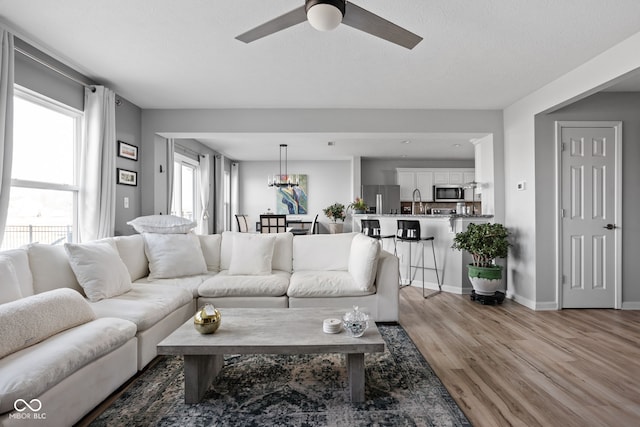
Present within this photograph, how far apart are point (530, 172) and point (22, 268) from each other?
15.7 ft

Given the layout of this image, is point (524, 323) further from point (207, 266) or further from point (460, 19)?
point (207, 266)

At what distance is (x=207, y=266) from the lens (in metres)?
3.71

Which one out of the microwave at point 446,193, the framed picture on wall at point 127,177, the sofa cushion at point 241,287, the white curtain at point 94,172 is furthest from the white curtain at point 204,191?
the microwave at point 446,193

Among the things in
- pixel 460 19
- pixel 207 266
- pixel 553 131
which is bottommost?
pixel 207 266

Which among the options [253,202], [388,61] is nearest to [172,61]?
[388,61]

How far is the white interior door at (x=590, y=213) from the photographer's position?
371cm

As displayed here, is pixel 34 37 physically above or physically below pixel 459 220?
above

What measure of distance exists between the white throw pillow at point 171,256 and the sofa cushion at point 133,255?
6 cm

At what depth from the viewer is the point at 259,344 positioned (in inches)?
70.0

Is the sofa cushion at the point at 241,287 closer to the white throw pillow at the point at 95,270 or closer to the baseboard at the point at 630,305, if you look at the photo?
the white throw pillow at the point at 95,270

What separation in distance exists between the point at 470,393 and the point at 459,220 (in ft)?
9.47

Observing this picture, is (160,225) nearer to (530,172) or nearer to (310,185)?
(530,172)

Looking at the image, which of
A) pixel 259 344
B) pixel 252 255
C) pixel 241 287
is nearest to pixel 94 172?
pixel 252 255

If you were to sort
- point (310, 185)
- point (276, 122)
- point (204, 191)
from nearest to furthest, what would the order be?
1. point (276, 122)
2. point (204, 191)
3. point (310, 185)
